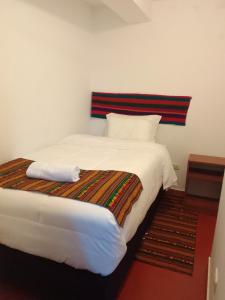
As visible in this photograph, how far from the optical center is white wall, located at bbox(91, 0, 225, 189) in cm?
299

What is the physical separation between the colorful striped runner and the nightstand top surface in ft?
4.14

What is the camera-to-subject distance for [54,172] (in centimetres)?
177

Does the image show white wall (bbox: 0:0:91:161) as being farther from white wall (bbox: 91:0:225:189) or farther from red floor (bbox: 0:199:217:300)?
red floor (bbox: 0:199:217:300)

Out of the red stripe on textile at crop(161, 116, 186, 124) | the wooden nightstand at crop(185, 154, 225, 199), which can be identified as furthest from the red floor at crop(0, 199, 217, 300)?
the red stripe on textile at crop(161, 116, 186, 124)

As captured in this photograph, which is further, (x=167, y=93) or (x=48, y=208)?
(x=167, y=93)

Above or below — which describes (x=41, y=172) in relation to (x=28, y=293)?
above

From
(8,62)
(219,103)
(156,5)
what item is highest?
(156,5)

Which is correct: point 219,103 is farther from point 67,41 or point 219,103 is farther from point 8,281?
point 8,281

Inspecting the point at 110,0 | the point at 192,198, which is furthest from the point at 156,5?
the point at 192,198

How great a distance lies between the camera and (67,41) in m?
3.06

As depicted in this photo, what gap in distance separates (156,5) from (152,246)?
2816 mm

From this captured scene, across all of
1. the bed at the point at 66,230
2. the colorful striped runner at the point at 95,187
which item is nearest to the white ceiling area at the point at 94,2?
the colorful striped runner at the point at 95,187

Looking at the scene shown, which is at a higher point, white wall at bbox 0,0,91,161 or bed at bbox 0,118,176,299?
white wall at bbox 0,0,91,161

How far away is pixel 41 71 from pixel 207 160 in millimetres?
2105
